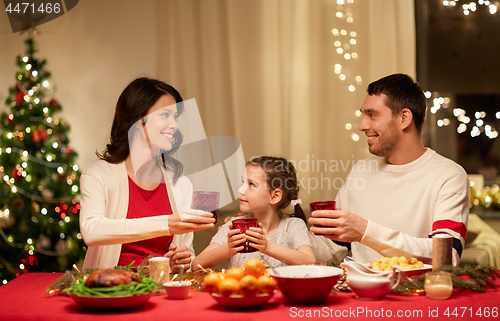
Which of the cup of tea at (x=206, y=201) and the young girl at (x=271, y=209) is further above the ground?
the cup of tea at (x=206, y=201)

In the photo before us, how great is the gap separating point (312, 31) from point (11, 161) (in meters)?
2.79

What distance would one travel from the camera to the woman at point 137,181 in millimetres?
2145

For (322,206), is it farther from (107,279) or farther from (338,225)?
(107,279)

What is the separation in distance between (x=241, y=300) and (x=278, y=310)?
0.11 m

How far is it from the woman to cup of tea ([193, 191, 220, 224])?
36cm

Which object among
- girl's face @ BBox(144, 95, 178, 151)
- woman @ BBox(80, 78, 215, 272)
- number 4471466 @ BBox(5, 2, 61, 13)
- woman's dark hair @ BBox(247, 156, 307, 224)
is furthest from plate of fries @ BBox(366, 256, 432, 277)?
number 4471466 @ BBox(5, 2, 61, 13)

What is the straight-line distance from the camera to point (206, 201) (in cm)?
171

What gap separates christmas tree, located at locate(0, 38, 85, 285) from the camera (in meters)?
3.81

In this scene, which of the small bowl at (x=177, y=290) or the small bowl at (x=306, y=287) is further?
the small bowl at (x=177, y=290)

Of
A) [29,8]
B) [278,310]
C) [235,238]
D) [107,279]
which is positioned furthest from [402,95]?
[29,8]

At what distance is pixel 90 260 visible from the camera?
222 centimetres

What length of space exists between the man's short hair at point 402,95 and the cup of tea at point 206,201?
1227 millimetres

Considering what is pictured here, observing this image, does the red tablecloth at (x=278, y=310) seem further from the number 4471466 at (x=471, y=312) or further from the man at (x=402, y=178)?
the man at (x=402, y=178)

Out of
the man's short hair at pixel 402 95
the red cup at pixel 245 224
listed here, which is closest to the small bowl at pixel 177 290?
the red cup at pixel 245 224
